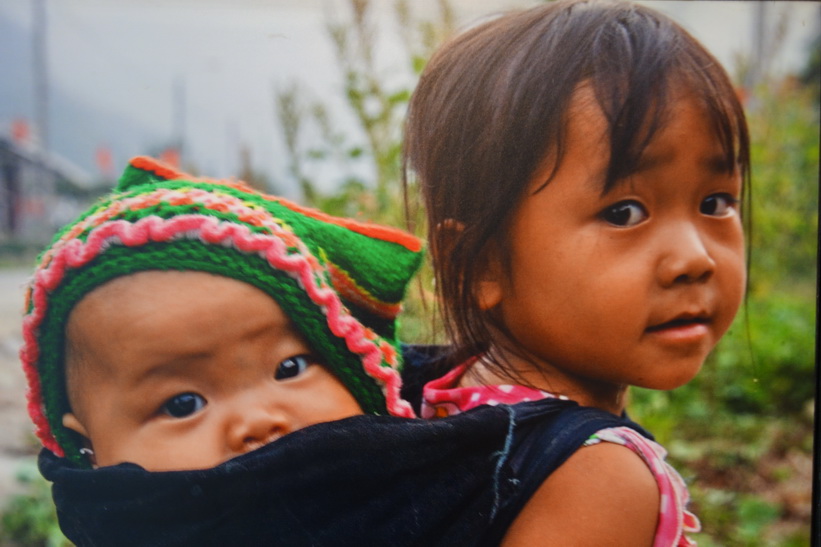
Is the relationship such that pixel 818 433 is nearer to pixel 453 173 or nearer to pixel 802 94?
pixel 453 173

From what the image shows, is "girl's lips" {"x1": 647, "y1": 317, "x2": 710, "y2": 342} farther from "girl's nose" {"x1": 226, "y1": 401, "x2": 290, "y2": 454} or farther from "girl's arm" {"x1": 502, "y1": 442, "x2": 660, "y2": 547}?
"girl's nose" {"x1": 226, "y1": 401, "x2": 290, "y2": 454}

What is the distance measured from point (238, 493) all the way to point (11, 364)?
129cm

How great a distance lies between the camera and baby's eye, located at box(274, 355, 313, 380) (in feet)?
2.93

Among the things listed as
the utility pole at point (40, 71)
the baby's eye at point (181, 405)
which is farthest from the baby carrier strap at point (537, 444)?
the utility pole at point (40, 71)

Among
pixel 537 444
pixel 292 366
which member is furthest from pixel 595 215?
pixel 292 366

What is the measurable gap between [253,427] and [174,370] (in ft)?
0.36

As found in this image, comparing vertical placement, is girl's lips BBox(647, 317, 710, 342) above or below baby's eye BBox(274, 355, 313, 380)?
above

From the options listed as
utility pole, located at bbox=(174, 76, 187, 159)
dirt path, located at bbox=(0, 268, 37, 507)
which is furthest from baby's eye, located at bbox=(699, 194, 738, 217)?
dirt path, located at bbox=(0, 268, 37, 507)

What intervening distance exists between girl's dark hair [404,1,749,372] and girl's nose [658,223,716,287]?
110mm

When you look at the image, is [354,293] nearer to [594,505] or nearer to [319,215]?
[319,215]

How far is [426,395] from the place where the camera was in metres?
1.11

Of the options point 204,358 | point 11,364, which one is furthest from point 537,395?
point 11,364

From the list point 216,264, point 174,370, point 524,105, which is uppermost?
point 524,105

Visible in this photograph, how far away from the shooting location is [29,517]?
5.97 feet
